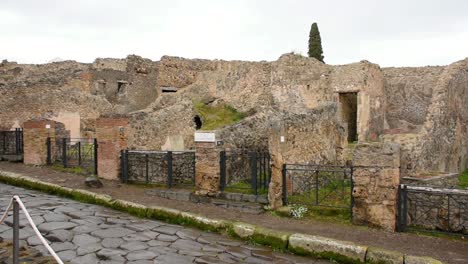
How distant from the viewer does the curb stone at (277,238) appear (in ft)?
17.4

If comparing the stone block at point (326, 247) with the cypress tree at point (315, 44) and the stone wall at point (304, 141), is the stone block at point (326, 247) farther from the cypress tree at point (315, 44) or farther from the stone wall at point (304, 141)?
the cypress tree at point (315, 44)

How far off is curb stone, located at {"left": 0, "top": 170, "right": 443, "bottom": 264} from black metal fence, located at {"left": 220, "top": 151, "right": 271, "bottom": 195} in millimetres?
1567

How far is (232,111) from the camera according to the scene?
1464 cm

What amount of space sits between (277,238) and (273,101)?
1157 centimetres

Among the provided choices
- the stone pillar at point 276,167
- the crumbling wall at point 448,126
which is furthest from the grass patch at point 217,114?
the crumbling wall at point 448,126

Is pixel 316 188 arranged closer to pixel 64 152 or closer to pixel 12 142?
pixel 64 152

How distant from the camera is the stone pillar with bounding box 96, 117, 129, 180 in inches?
416

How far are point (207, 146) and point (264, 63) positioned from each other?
32.4ft

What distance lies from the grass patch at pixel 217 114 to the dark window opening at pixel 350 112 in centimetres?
551

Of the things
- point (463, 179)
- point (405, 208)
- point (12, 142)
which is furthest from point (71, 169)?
point (463, 179)

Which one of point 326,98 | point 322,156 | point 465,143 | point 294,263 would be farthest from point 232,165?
point 465,143

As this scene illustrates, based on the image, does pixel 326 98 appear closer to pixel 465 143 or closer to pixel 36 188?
pixel 465 143

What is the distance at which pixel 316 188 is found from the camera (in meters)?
7.69

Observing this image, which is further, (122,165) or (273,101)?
(273,101)
